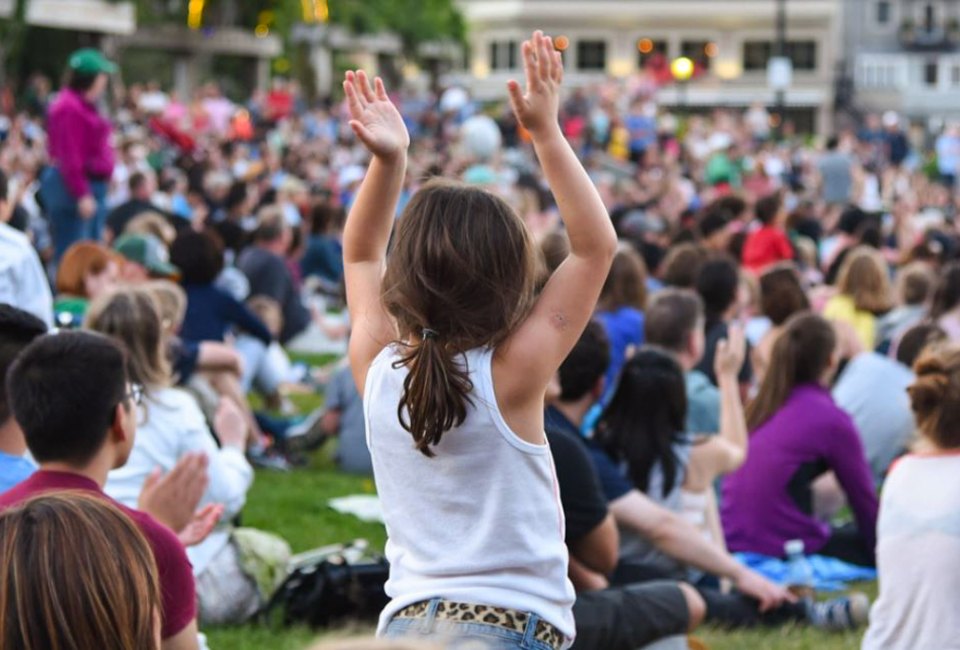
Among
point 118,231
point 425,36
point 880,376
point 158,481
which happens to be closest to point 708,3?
point 425,36

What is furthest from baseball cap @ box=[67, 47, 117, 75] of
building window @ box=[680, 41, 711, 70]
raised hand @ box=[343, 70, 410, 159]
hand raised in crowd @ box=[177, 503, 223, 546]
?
building window @ box=[680, 41, 711, 70]

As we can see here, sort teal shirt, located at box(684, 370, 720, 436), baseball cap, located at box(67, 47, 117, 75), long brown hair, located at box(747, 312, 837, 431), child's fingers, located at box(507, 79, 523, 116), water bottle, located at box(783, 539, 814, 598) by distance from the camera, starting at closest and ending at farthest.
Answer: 1. child's fingers, located at box(507, 79, 523, 116)
2. long brown hair, located at box(747, 312, 837, 431)
3. water bottle, located at box(783, 539, 814, 598)
4. teal shirt, located at box(684, 370, 720, 436)
5. baseball cap, located at box(67, 47, 117, 75)

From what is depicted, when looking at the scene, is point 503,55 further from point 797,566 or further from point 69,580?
point 69,580

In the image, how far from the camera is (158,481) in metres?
4.29

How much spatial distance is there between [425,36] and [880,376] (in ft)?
159

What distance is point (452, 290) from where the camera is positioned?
3072 mm

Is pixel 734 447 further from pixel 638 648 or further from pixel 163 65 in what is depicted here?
pixel 163 65

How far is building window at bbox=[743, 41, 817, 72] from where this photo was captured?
236ft

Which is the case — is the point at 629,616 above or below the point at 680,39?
below

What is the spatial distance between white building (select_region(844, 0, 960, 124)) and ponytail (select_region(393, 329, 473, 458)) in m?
70.4

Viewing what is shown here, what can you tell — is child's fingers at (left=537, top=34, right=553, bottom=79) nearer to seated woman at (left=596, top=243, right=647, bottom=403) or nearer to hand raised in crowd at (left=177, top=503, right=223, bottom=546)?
hand raised in crowd at (left=177, top=503, right=223, bottom=546)

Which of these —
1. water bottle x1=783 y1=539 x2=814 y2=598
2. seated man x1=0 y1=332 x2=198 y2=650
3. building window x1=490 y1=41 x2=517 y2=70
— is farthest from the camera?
building window x1=490 y1=41 x2=517 y2=70

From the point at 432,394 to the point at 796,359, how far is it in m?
4.19

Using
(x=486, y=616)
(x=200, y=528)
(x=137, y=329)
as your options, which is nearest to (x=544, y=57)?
(x=486, y=616)
